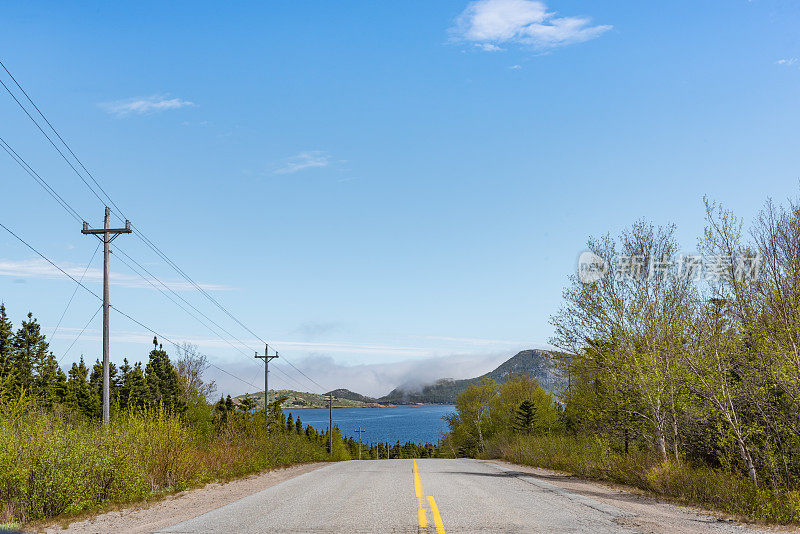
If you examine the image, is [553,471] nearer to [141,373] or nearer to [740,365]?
[740,365]

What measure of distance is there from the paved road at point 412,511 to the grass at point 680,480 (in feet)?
8.36

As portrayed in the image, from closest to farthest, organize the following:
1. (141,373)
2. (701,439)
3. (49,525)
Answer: (49,525), (701,439), (141,373)

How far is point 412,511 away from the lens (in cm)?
1015

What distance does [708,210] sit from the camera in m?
13.4

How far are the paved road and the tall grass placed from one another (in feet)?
9.27

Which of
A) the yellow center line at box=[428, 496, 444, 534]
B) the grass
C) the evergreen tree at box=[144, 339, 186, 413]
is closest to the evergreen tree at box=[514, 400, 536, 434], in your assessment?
the evergreen tree at box=[144, 339, 186, 413]

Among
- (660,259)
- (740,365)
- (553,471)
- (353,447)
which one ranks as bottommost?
(353,447)

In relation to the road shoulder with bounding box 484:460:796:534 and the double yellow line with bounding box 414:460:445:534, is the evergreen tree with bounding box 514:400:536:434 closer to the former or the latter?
the road shoulder with bounding box 484:460:796:534

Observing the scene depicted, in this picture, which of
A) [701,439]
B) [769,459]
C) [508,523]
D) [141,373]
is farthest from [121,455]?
[141,373]

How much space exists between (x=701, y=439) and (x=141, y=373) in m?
66.4

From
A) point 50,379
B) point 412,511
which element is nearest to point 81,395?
point 50,379

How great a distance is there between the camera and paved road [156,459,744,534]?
8688 mm

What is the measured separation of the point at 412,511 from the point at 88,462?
687 centimetres

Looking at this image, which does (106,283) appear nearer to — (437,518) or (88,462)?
(88,462)
